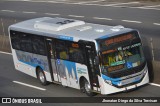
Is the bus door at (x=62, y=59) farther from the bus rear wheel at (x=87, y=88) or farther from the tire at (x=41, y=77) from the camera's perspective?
the tire at (x=41, y=77)

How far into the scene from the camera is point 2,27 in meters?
37.9

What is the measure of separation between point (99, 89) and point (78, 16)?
22.0 meters

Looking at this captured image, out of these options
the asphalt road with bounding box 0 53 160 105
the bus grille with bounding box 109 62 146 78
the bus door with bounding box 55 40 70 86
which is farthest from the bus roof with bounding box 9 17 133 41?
the asphalt road with bounding box 0 53 160 105

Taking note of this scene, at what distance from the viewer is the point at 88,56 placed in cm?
2050

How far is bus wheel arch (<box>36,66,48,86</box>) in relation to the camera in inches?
953

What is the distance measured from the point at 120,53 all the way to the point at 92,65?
4.00 ft

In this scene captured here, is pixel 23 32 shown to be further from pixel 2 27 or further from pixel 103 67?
pixel 2 27

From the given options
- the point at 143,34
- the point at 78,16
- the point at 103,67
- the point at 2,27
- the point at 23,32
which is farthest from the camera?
the point at 78,16

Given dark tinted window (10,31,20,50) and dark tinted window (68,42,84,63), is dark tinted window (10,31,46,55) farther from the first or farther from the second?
dark tinted window (68,42,84,63)

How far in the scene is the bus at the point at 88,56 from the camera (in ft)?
66.0

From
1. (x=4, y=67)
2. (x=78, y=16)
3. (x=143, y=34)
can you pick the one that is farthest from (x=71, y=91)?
(x=78, y=16)

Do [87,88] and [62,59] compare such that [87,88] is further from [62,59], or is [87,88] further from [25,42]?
[25,42]

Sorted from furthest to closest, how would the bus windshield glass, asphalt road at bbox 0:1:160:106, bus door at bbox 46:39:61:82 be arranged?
1. bus door at bbox 46:39:61:82
2. asphalt road at bbox 0:1:160:106
3. the bus windshield glass

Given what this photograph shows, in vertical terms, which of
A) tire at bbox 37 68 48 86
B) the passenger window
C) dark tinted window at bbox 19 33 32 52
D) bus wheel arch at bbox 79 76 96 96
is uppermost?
the passenger window
